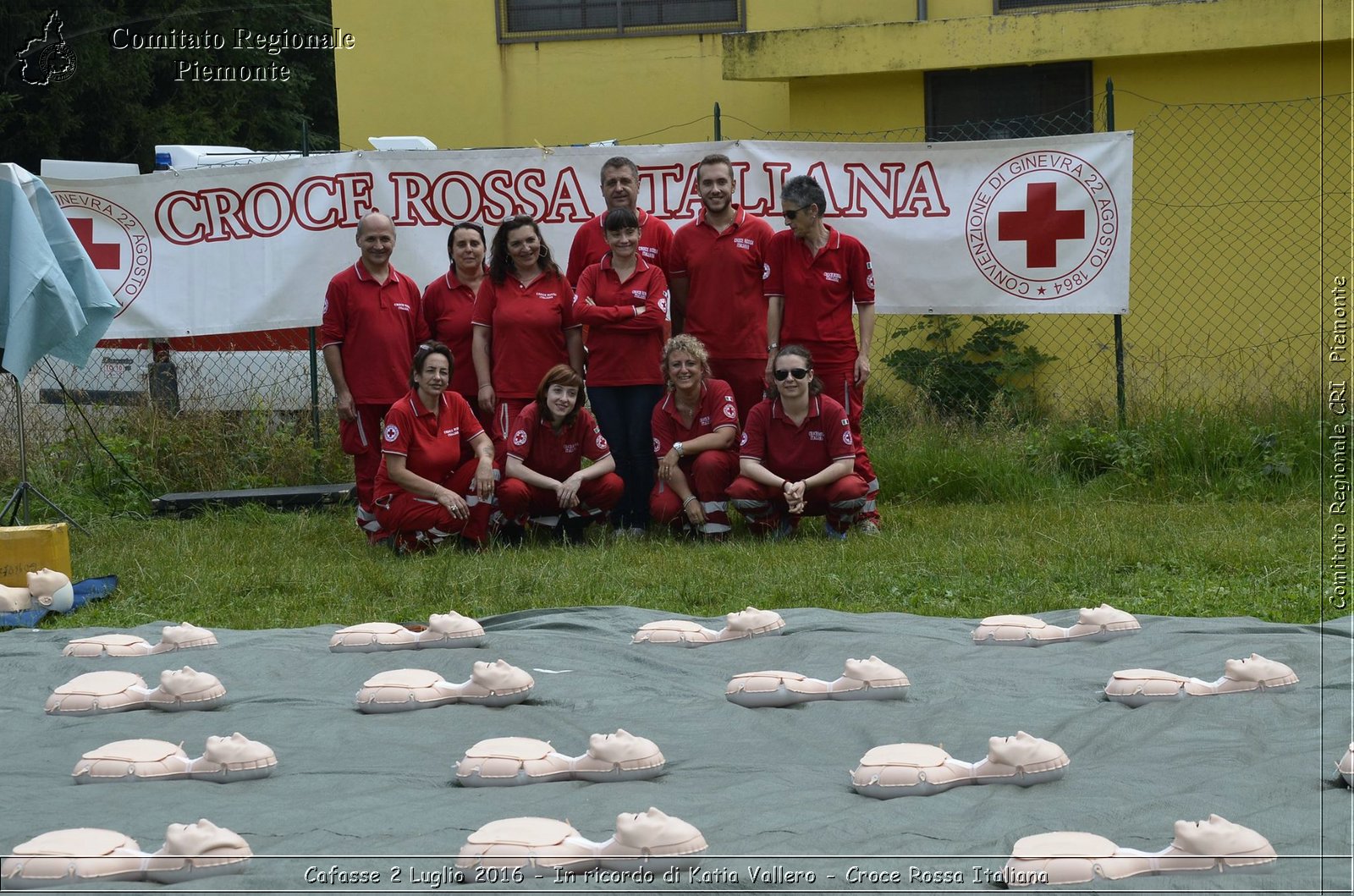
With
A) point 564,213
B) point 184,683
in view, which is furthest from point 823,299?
point 184,683

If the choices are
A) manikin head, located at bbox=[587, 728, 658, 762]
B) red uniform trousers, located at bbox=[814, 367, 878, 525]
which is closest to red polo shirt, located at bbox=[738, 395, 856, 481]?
red uniform trousers, located at bbox=[814, 367, 878, 525]

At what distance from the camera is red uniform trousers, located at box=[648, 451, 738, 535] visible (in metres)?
6.97

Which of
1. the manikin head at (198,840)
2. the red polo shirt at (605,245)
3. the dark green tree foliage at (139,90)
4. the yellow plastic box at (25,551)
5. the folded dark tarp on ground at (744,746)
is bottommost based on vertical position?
the folded dark tarp on ground at (744,746)

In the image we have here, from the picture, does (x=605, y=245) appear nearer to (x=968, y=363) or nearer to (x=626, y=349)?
(x=626, y=349)

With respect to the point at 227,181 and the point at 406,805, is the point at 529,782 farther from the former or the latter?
the point at 227,181

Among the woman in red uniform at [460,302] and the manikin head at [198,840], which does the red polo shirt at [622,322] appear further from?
the manikin head at [198,840]

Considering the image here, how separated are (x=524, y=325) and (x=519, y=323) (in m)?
0.03

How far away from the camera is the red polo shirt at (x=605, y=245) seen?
7.25 m

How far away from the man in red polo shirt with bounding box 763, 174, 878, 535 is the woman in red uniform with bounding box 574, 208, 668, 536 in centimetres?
59

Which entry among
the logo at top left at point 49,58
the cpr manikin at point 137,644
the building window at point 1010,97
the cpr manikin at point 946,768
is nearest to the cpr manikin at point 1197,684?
the cpr manikin at point 946,768

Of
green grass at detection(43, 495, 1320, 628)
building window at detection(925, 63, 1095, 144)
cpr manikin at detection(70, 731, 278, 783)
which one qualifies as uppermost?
building window at detection(925, 63, 1095, 144)

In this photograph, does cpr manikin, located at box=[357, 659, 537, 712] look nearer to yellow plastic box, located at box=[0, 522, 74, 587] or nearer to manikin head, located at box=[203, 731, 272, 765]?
manikin head, located at box=[203, 731, 272, 765]

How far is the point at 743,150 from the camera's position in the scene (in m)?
8.63

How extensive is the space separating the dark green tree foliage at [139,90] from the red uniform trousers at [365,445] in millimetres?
12399
